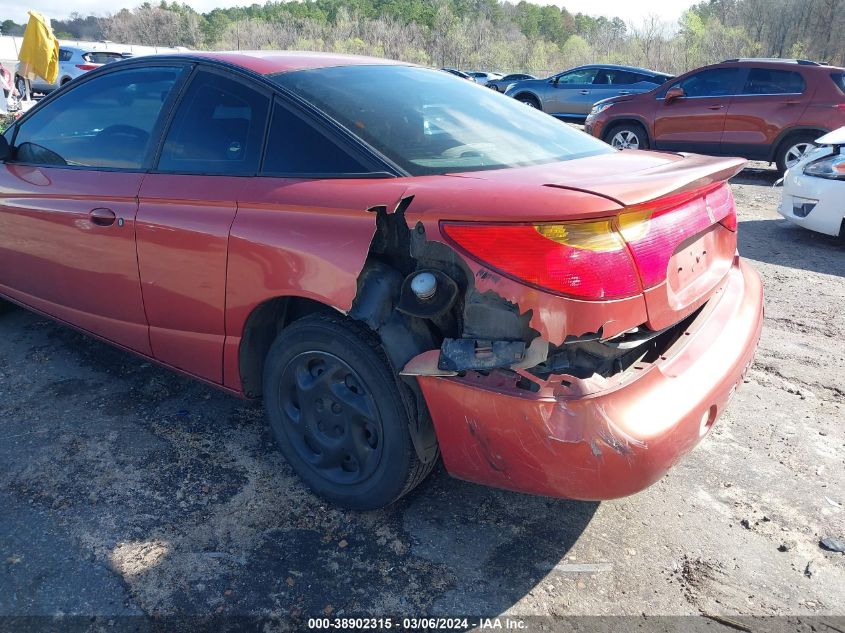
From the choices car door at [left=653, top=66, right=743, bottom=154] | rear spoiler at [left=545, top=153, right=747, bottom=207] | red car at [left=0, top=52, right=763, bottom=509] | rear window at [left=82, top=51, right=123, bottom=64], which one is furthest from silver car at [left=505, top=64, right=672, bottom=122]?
rear spoiler at [left=545, top=153, right=747, bottom=207]

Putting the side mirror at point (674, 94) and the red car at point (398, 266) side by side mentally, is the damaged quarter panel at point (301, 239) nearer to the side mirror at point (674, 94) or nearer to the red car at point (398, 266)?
the red car at point (398, 266)

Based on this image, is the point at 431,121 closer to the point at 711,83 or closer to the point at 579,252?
the point at 579,252

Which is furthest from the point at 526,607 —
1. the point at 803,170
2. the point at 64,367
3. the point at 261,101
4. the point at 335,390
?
the point at 803,170

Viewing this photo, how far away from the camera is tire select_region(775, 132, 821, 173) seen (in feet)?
30.6

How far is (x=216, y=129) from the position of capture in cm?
272

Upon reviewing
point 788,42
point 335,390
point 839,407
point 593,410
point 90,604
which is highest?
point 788,42

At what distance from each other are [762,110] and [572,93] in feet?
22.9

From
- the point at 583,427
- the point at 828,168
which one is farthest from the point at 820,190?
the point at 583,427

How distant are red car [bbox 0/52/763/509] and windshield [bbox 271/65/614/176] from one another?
14 millimetres

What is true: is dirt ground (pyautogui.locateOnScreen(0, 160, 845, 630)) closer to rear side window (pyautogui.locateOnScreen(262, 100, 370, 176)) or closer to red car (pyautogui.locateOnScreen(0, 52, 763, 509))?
red car (pyautogui.locateOnScreen(0, 52, 763, 509))

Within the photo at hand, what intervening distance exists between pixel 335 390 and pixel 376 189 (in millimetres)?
729

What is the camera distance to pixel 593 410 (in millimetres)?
1851

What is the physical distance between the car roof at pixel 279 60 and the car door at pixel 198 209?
82 millimetres

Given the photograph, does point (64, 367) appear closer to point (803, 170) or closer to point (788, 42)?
point (803, 170)
